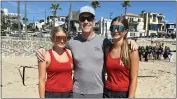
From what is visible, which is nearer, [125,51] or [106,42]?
[125,51]

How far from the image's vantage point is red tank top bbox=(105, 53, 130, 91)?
11.0 feet

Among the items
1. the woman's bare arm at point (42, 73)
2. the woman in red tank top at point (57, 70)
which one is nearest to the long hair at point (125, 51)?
the woman in red tank top at point (57, 70)

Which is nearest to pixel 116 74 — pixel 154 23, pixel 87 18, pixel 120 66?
pixel 120 66

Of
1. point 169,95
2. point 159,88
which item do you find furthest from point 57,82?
point 159,88

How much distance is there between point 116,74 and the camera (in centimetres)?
341

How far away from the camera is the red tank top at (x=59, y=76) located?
132 inches

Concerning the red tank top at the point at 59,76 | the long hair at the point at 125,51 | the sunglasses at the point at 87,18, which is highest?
the sunglasses at the point at 87,18

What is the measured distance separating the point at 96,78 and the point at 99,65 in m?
0.16

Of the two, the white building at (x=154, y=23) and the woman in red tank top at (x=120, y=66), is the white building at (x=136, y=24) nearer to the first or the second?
the white building at (x=154, y=23)

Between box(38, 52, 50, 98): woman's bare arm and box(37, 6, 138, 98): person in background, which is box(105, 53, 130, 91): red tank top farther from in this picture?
box(38, 52, 50, 98): woman's bare arm

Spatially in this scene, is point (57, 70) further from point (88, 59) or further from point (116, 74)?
point (116, 74)

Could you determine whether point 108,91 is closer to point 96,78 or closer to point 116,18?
point 96,78

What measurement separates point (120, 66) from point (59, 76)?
70cm

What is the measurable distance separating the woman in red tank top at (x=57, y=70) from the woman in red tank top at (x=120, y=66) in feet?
1.49
